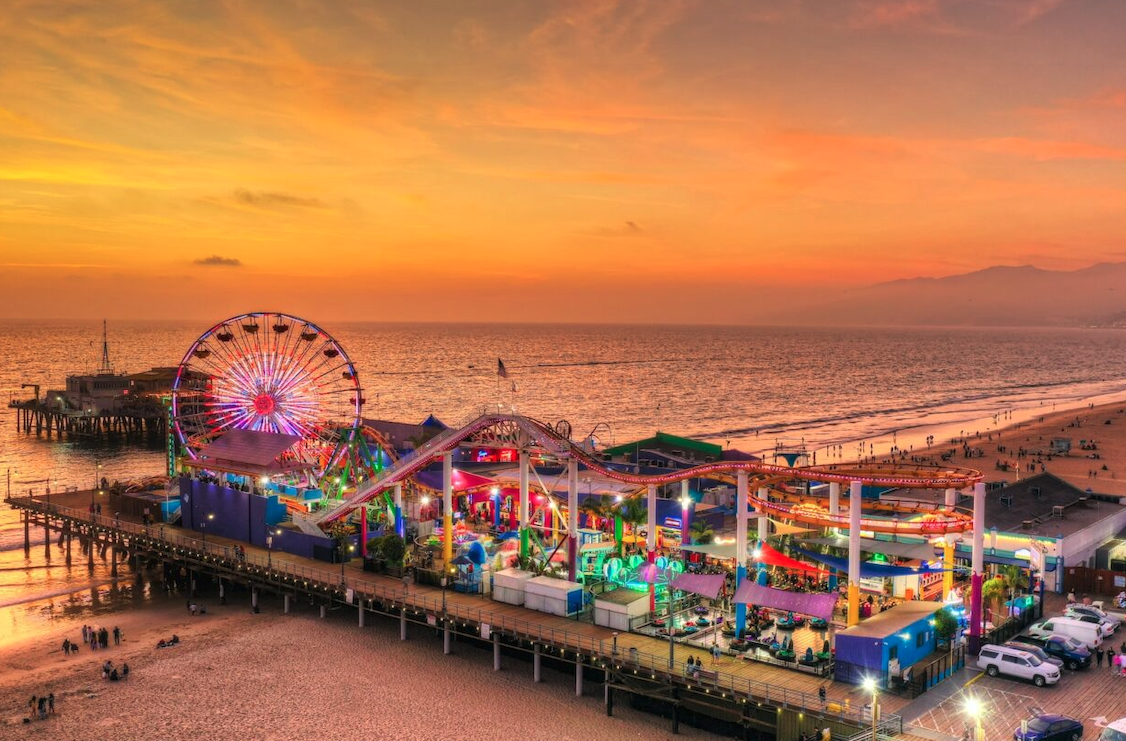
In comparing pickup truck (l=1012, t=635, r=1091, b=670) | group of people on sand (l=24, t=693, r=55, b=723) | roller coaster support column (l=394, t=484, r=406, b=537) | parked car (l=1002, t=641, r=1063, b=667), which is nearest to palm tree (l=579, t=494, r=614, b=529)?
roller coaster support column (l=394, t=484, r=406, b=537)

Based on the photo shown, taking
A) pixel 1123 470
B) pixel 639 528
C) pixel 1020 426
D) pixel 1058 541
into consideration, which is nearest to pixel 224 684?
pixel 639 528

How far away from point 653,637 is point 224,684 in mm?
17666

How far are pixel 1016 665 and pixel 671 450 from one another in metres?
39.0

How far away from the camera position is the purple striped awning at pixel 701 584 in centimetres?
3850

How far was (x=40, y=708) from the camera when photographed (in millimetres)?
36375

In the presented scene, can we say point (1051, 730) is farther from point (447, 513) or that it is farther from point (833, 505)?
point (447, 513)

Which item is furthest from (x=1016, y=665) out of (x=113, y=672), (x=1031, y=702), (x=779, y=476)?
(x=113, y=672)

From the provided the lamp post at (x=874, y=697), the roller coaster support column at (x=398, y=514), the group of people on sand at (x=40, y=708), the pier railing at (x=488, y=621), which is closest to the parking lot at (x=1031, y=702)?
the lamp post at (x=874, y=697)

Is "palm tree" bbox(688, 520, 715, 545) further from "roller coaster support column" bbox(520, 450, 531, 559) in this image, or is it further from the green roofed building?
the green roofed building

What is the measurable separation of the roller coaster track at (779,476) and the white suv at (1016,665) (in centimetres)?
511

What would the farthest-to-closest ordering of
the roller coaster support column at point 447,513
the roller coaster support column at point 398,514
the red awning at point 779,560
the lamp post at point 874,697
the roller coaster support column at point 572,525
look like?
the roller coaster support column at point 398,514, the roller coaster support column at point 447,513, the roller coaster support column at point 572,525, the red awning at point 779,560, the lamp post at point 874,697

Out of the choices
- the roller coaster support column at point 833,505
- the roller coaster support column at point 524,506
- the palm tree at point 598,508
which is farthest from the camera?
the palm tree at point 598,508

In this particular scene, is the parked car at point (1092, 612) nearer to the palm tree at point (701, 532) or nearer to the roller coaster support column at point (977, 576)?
the roller coaster support column at point (977, 576)

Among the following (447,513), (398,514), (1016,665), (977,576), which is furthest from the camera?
(398,514)
